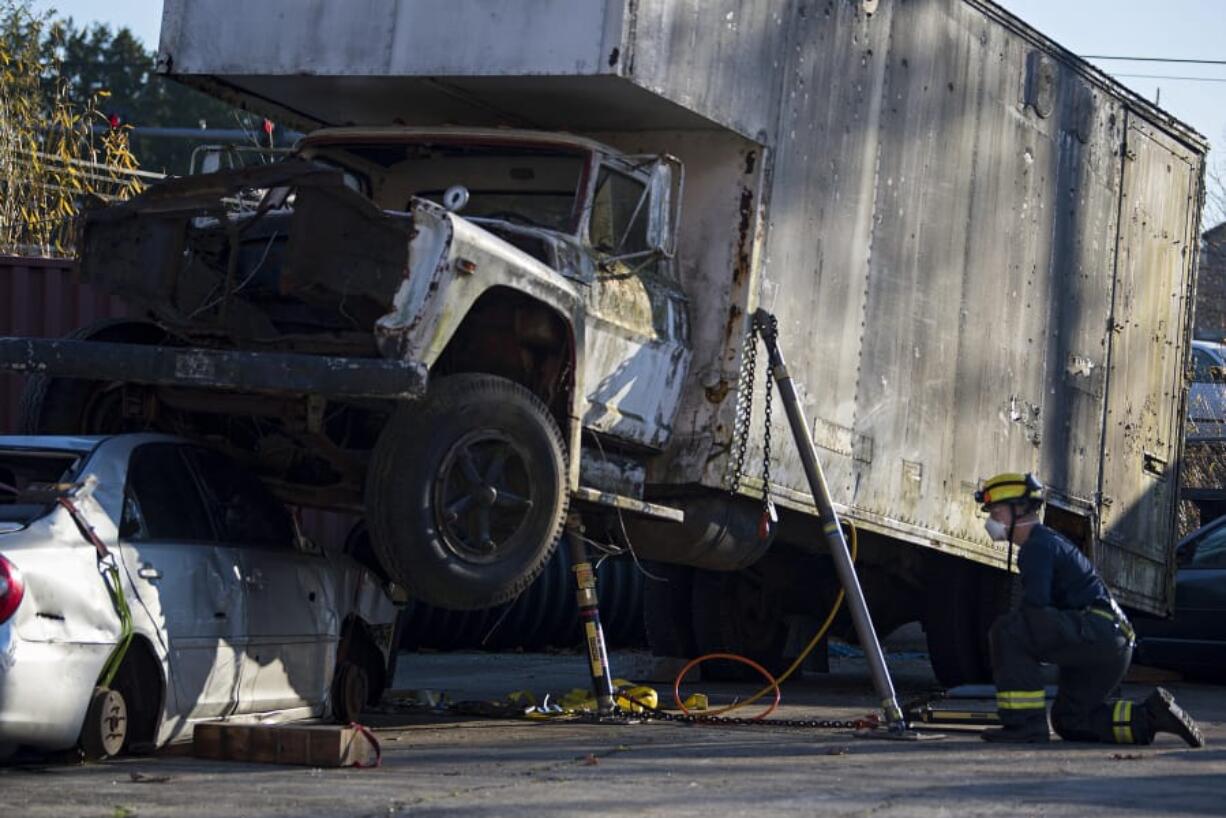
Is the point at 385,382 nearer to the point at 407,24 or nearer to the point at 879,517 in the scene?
the point at 407,24

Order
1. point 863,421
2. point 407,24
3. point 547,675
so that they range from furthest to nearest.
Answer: point 547,675 < point 863,421 < point 407,24

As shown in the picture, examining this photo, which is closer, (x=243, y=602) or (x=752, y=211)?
(x=243, y=602)

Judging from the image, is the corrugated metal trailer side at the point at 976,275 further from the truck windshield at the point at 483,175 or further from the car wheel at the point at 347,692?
the car wheel at the point at 347,692

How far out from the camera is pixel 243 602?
8727 mm

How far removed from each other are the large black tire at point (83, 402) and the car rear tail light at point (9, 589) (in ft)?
7.45

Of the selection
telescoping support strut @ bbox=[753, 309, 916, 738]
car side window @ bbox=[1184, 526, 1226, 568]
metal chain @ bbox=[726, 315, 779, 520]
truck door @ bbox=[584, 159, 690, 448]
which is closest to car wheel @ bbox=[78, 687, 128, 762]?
truck door @ bbox=[584, 159, 690, 448]

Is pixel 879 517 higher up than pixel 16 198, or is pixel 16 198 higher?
pixel 16 198

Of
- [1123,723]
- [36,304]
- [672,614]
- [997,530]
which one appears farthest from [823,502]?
[36,304]

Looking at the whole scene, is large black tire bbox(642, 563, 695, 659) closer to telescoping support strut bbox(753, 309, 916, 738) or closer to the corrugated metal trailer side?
the corrugated metal trailer side

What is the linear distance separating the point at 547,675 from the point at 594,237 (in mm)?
5577

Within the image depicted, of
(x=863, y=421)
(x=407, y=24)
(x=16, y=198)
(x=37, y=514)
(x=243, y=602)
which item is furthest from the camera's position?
(x=16, y=198)

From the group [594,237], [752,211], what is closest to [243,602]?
[594,237]

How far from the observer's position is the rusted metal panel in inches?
603

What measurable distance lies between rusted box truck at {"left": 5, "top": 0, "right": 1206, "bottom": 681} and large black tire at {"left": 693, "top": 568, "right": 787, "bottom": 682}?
29mm
